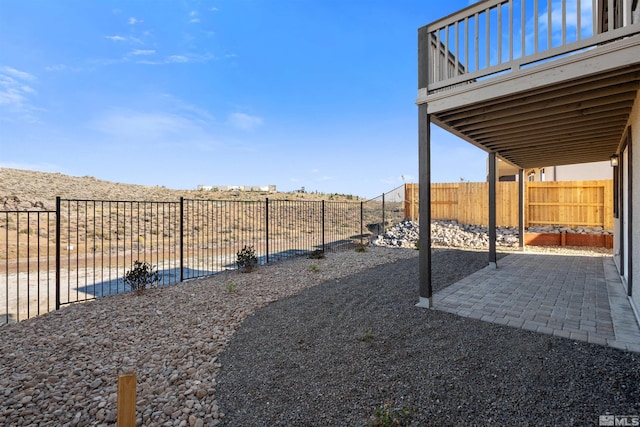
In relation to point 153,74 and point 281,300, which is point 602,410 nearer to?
point 281,300

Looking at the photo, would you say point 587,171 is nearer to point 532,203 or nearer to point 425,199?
point 532,203

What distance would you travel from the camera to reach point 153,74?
10.9 metres

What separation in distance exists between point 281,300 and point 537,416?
11.6 ft

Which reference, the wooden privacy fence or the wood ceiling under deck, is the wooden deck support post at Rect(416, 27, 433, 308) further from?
the wooden privacy fence

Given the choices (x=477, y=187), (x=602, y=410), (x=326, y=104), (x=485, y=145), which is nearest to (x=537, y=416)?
(x=602, y=410)

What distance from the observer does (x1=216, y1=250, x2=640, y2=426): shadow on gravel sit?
2.02m

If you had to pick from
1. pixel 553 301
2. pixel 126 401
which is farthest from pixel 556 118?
pixel 126 401

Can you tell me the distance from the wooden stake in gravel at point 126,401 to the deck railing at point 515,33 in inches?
179

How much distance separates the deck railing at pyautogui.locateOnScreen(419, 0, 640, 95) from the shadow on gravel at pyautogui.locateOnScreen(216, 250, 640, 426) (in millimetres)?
3132

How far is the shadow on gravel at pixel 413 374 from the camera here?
202cm

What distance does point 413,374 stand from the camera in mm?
2479

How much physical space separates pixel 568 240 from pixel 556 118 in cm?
803

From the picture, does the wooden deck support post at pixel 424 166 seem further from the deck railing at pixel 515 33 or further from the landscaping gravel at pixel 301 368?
the landscaping gravel at pixel 301 368

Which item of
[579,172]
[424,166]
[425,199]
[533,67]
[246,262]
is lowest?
[246,262]
